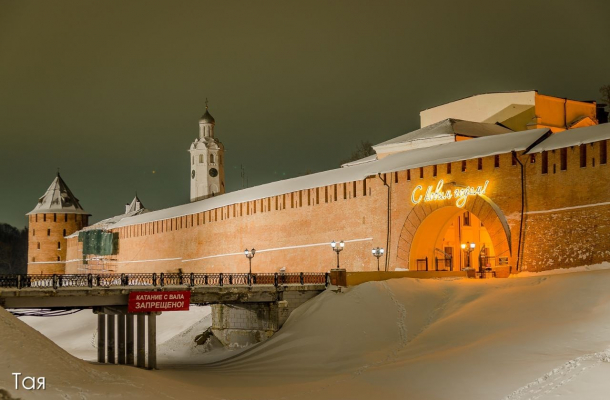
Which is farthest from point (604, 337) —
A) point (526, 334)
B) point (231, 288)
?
point (231, 288)

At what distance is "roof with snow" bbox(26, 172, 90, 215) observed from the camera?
224ft

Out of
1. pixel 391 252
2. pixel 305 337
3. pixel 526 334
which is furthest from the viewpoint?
pixel 391 252

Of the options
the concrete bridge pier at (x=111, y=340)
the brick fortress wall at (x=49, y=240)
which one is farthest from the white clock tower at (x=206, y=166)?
the concrete bridge pier at (x=111, y=340)

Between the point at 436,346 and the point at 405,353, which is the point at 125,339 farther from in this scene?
the point at 436,346

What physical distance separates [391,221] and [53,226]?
41.9 m

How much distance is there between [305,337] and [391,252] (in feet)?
27.9

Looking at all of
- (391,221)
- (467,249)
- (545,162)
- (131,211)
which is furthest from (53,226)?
(545,162)

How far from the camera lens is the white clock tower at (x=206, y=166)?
6794cm

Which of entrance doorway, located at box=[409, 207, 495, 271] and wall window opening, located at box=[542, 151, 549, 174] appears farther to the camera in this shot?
entrance doorway, located at box=[409, 207, 495, 271]

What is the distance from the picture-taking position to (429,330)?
23.5 metres

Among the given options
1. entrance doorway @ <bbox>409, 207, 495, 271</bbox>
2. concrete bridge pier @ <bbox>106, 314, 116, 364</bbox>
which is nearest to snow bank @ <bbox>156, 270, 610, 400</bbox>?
concrete bridge pier @ <bbox>106, 314, 116, 364</bbox>

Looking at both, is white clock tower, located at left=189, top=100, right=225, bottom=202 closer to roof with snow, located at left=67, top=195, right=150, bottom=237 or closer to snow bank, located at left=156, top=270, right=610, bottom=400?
roof with snow, located at left=67, top=195, right=150, bottom=237

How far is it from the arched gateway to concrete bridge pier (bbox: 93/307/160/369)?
36.9 ft

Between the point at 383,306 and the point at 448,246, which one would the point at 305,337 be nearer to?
the point at 383,306
